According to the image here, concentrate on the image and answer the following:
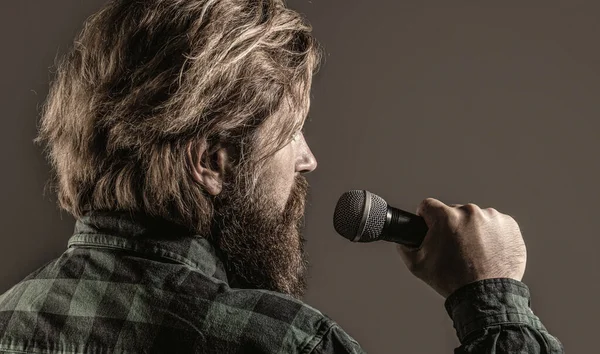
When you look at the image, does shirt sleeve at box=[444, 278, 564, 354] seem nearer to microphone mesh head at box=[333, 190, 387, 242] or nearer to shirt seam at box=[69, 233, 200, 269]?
microphone mesh head at box=[333, 190, 387, 242]

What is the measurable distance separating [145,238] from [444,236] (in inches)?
18.5

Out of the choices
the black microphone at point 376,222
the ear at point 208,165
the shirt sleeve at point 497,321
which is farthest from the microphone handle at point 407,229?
the ear at point 208,165

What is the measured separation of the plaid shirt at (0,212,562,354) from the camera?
1053 mm

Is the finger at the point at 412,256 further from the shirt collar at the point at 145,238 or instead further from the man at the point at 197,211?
the shirt collar at the point at 145,238

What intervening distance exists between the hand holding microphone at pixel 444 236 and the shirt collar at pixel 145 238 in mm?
283

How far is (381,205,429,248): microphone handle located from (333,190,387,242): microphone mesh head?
2 cm

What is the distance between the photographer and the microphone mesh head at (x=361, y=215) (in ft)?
4.59

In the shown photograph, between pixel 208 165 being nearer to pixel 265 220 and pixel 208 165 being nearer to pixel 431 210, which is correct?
pixel 265 220

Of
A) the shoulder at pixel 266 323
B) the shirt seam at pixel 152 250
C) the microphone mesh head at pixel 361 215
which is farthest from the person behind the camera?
the microphone mesh head at pixel 361 215

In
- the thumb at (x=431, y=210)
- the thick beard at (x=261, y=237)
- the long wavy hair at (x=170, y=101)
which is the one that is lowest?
the thick beard at (x=261, y=237)

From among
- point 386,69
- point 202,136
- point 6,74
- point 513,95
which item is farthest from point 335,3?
point 202,136

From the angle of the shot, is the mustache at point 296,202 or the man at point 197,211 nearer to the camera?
the man at point 197,211

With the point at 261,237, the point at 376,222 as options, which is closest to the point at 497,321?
the point at 376,222

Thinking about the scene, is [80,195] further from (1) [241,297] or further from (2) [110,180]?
(1) [241,297]
